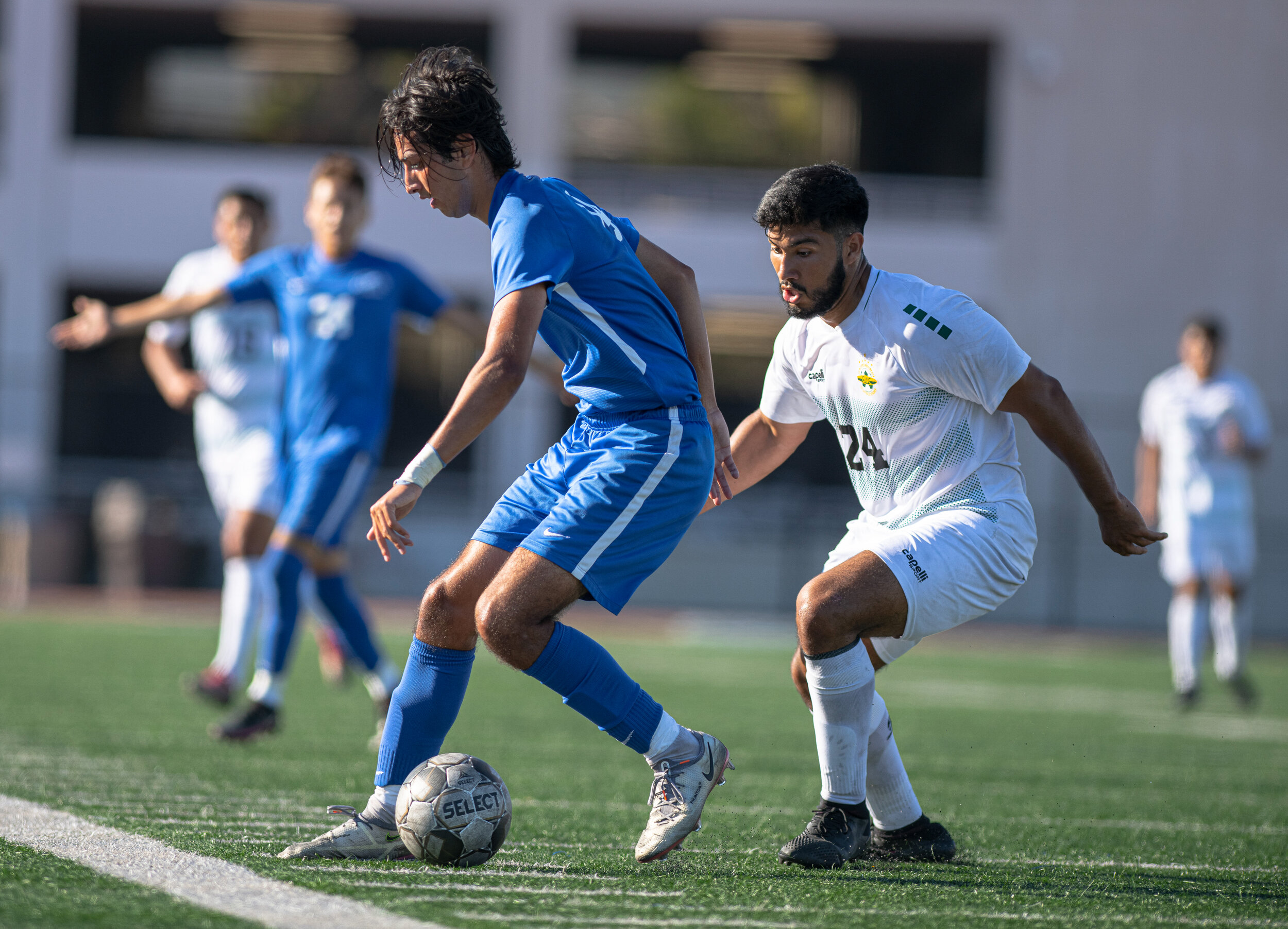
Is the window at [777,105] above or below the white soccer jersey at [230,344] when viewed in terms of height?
above

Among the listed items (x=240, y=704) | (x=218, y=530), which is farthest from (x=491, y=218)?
(x=218, y=530)

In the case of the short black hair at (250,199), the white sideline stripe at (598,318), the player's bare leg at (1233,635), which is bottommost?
the player's bare leg at (1233,635)

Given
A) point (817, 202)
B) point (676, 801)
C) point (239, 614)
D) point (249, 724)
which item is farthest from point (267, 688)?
point (817, 202)

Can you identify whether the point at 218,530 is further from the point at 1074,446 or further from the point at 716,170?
the point at 1074,446

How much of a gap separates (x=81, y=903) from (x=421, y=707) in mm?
969

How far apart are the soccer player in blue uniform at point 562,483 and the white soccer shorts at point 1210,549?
680cm

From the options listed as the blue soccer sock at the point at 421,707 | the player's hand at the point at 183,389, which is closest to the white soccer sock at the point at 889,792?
the blue soccer sock at the point at 421,707

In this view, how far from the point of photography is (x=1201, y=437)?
991 cm

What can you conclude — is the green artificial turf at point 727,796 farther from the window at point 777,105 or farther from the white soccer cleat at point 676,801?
the window at point 777,105

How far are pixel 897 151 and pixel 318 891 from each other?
Answer: 68.1 feet

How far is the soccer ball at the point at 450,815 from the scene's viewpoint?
3.62 metres

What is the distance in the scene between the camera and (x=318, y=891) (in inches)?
126

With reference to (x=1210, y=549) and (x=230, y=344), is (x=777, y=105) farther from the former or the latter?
(x=230, y=344)

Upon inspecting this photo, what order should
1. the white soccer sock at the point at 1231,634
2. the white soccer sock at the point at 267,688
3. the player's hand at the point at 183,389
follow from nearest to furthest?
the white soccer sock at the point at 267,688 < the player's hand at the point at 183,389 < the white soccer sock at the point at 1231,634
